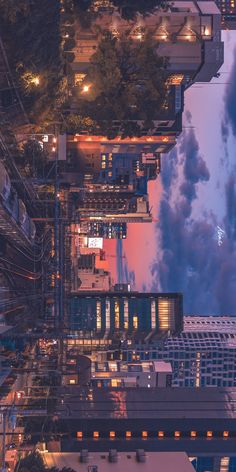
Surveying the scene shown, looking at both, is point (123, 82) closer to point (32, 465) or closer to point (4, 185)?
point (4, 185)

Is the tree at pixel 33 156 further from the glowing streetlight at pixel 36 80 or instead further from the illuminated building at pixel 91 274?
the illuminated building at pixel 91 274

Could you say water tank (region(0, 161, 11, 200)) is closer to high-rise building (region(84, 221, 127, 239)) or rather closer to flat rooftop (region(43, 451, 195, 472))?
→ flat rooftop (region(43, 451, 195, 472))

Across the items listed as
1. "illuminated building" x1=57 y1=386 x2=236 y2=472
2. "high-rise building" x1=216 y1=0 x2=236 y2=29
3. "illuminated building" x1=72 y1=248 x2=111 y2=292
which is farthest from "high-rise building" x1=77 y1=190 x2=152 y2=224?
"high-rise building" x1=216 y1=0 x2=236 y2=29

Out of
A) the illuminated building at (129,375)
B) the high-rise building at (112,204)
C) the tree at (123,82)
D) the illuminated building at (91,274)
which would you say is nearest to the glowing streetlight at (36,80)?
the tree at (123,82)

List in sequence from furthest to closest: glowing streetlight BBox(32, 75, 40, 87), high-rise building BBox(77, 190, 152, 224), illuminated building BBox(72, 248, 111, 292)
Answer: illuminated building BBox(72, 248, 111, 292) < high-rise building BBox(77, 190, 152, 224) < glowing streetlight BBox(32, 75, 40, 87)

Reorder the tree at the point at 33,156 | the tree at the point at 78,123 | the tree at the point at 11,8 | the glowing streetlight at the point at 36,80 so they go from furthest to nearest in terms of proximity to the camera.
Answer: the tree at the point at 78,123 → the tree at the point at 33,156 → the glowing streetlight at the point at 36,80 → the tree at the point at 11,8

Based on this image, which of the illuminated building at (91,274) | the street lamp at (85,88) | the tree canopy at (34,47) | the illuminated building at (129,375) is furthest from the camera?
the illuminated building at (91,274)

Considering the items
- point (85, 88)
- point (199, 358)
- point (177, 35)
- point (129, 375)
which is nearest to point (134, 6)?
point (85, 88)

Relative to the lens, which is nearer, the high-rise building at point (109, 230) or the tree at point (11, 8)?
the tree at point (11, 8)
